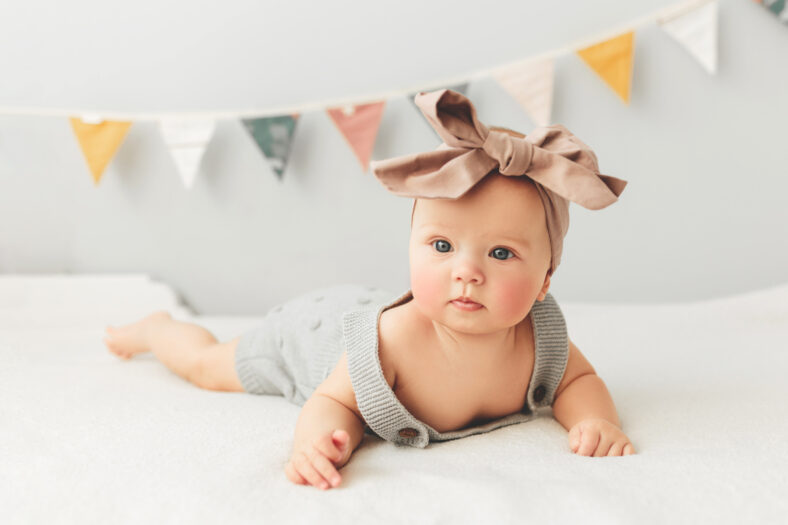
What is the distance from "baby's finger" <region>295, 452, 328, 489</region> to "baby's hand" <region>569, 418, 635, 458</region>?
1.00 ft

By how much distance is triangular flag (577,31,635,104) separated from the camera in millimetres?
1526

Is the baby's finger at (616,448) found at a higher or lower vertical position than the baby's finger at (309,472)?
higher

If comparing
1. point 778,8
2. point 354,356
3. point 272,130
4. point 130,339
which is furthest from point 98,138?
point 778,8

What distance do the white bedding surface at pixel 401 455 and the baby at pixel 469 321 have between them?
35 millimetres

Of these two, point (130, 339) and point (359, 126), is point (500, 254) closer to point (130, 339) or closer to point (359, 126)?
point (130, 339)

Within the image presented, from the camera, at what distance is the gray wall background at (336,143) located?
154cm

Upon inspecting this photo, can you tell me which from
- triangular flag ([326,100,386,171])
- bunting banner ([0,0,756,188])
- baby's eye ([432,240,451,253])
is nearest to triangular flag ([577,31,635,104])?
bunting banner ([0,0,756,188])

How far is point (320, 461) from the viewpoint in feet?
2.18

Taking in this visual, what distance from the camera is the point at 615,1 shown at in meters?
1.58

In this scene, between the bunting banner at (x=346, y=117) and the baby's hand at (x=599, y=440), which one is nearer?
the baby's hand at (x=599, y=440)

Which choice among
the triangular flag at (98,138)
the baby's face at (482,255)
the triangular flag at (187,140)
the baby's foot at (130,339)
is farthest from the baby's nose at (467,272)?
the triangular flag at (98,138)

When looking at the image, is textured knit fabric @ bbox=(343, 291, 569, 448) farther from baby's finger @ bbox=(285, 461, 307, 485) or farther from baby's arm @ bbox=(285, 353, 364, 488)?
baby's finger @ bbox=(285, 461, 307, 485)

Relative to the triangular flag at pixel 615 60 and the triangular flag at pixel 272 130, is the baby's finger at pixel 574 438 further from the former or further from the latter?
the triangular flag at pixel 272 130

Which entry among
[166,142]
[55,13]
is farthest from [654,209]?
[55,13]
